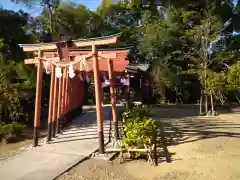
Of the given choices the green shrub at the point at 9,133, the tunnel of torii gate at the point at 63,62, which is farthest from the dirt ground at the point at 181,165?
the green shrub at the point at 9,133

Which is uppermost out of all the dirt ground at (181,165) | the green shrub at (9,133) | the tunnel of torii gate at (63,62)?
the tunnel of torii gate at (63,62)

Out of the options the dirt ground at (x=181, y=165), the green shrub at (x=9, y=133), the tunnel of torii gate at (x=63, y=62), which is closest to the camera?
the dirt ground at (x=181, y=165)

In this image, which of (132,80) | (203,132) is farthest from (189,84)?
(203,132)

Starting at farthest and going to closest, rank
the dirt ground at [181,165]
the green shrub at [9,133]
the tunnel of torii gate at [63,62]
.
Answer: the green shrub at [9,133] < the tunnel of torii gate at [63,62] < the dirt ground at [181,165]

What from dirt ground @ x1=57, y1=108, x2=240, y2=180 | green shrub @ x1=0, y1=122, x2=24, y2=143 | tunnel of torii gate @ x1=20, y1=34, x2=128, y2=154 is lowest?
dirt ground @ x1=57, y1=108, x2=240, y2=180

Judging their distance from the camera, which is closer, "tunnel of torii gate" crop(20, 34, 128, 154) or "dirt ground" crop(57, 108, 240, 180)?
"dirt ground" crop(57, 108, 240, 180)

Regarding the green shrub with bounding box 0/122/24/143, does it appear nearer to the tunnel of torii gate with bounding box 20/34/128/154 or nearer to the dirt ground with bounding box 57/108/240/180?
the tunnel of torii gate with bounding box 20/34/128/154

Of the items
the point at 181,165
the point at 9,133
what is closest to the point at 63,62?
the point at 9,133

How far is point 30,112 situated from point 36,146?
5058 millimetres

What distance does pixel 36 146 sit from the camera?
7.31 meters

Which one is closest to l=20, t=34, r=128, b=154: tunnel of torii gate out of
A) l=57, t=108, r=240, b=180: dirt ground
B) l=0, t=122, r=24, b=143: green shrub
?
l=57, t=108, r=240, b=180: dirt ground

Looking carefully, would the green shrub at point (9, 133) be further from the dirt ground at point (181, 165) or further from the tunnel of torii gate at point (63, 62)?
the dirt ground at point (181, 165)

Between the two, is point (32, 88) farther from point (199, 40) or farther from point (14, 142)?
point (199, 40)

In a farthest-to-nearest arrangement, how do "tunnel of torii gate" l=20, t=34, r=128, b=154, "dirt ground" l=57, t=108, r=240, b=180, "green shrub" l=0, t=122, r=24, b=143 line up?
"green shrub" l=0, t=122, r=24, b=143 < "tunnel of torii gate" l=20, t=34, r=128, b=154 < "dirt ground" l=57, t=108, r=240, b=180
